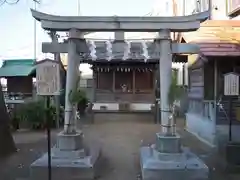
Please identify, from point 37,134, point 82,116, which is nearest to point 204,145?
point 37,134

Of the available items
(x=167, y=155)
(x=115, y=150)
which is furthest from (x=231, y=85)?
(x=115, y=150)

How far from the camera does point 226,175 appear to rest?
1027 cm

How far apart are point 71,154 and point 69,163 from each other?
388mm

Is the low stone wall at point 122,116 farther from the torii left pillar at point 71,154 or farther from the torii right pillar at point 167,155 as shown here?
the torii right pillar at point 167,155

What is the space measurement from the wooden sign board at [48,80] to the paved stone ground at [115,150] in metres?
2.21

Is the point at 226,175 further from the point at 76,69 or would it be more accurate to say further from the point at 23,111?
the point at 23,111

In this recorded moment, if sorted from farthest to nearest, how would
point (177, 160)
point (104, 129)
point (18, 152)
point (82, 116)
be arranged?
point (82, 116) → point (104, 129) → point (18, 152) → point (177, 160)

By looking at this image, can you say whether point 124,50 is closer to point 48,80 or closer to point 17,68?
point 48,80

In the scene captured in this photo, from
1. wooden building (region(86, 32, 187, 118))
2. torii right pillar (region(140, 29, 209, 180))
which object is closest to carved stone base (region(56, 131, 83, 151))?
torii right pillar (region(140, 29, 209, 180))

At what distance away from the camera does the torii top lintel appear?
10.9 meters

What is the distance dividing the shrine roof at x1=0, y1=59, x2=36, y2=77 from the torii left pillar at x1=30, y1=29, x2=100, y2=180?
44.3 ft

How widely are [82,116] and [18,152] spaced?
36.7 ft

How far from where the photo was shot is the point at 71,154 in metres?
10.3

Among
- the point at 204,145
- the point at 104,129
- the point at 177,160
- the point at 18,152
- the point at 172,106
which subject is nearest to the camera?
the point at 177,160
